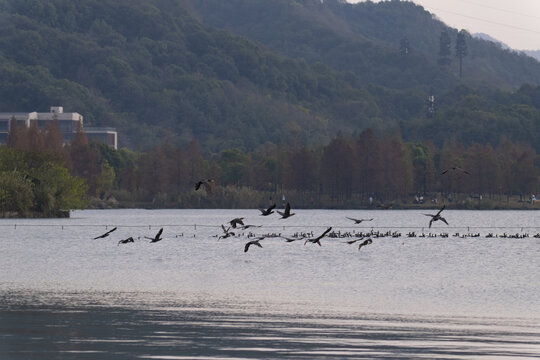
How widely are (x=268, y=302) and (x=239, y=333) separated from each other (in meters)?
Answer: 12.5

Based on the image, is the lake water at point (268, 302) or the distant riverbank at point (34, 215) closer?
the lake water at point (268, 302)

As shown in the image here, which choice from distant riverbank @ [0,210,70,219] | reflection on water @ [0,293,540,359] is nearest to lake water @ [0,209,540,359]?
reflection on water @ [0,293,540,359]

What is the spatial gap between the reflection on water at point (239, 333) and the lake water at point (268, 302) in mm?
58

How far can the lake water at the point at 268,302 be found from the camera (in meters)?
36.1

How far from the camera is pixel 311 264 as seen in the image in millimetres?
80750

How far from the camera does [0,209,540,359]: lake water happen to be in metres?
36.1

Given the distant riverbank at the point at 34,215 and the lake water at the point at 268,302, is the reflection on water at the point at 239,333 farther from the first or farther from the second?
the distant riverbank at the point at 34,215

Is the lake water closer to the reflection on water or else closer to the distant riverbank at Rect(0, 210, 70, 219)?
the reflection on water

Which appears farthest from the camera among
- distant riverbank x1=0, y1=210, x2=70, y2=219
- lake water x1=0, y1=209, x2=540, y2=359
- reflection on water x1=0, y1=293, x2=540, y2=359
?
distant riverbank x1=0, y1=210, x2=70, y2=219

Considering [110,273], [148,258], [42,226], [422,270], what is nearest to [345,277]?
[422,270]

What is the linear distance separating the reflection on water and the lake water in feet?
0.19

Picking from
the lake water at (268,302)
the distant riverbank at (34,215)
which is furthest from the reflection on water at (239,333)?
the distant riverbank at (34,215)

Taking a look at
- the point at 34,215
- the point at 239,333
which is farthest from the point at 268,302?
the point at 34,215

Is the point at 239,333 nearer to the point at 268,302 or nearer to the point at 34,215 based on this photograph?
the point at 268,302
